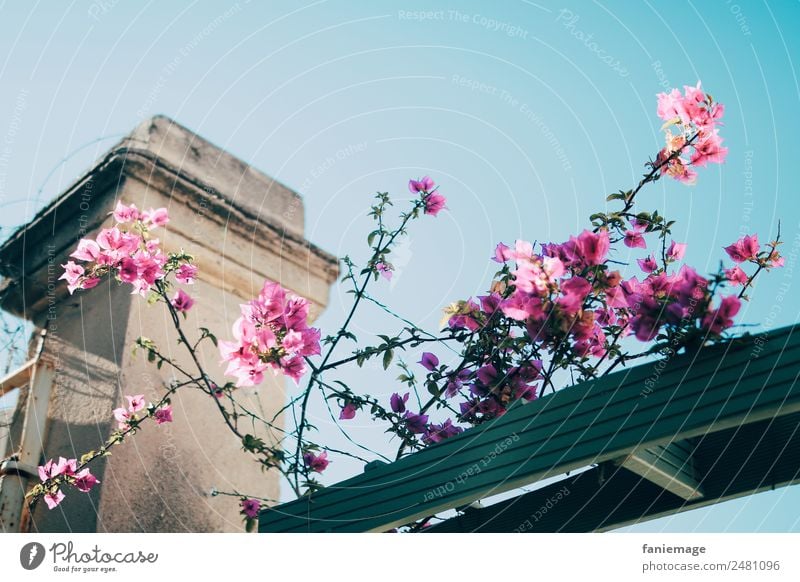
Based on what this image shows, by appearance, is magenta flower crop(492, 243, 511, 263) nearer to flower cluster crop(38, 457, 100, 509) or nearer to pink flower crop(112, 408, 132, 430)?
pink flower crop(112, 408, 132, 430)

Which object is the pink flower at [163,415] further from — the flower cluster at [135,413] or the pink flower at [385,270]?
the pink flower at [385,270]

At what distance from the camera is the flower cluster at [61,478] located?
2.34 meters

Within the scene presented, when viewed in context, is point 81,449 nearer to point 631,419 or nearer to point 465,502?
point 465,502

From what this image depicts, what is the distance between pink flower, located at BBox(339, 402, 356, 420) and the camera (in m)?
2.16

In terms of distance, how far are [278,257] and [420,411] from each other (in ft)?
4.28

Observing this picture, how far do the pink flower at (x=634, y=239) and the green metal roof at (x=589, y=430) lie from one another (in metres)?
0.61

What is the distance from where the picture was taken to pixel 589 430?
1350mm

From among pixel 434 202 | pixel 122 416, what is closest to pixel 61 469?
pixel 122 416

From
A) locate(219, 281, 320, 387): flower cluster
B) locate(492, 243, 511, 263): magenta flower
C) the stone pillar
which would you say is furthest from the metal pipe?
locate(492, 243, 511, 263): magenta flower

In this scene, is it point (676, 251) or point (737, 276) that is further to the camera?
point (676, 251)

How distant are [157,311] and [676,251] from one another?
1671 millimetres

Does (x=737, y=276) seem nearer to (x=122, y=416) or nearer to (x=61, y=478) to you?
(x=122, y=416)

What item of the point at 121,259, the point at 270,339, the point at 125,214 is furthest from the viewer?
the point at 125,214

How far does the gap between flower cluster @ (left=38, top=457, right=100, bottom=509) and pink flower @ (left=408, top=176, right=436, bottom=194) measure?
1154mm
